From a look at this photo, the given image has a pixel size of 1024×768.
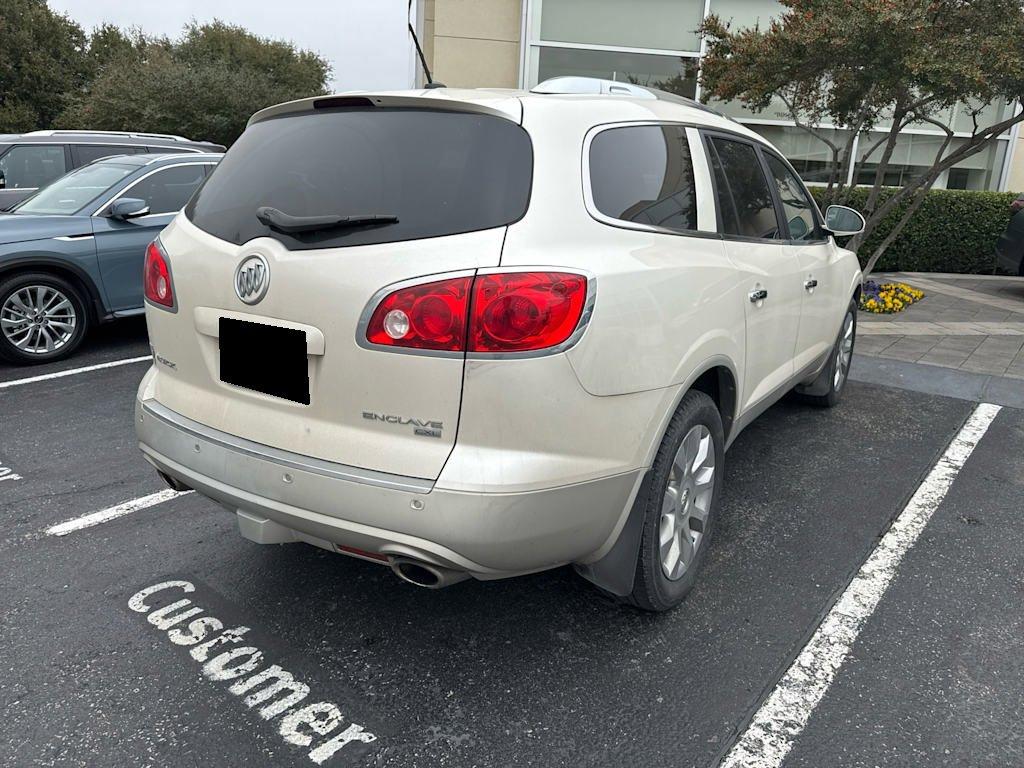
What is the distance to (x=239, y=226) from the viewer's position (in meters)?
2.42

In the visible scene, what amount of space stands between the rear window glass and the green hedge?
10555 mm

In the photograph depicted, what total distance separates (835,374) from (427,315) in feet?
12.6

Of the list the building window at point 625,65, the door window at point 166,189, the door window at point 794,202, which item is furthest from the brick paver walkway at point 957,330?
the door window at point 166,189

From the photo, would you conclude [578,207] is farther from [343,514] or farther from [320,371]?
→ [343,514]

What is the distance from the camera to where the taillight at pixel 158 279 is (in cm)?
257

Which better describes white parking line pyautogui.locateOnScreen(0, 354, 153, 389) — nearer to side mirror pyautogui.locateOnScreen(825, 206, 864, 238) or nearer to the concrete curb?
side mirror pyautogui.locateOnScreen(825, 206, 864, 238)

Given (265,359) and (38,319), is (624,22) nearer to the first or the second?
(38,319)

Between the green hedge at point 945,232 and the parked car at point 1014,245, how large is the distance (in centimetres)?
121

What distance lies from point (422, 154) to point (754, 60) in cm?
689

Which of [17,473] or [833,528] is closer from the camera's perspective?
[833,528]

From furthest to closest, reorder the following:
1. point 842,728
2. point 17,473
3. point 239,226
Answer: point 17,473, point 239,226, point 842,728

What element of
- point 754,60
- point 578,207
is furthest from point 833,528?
point 754,60

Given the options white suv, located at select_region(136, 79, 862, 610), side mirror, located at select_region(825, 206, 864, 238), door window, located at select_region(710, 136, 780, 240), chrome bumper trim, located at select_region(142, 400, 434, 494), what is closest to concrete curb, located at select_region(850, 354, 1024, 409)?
side mirror, located at select_region(825, 206, 864, 238)

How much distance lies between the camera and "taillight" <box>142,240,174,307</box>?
8.43 feet
